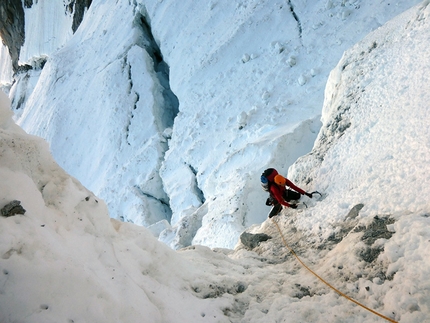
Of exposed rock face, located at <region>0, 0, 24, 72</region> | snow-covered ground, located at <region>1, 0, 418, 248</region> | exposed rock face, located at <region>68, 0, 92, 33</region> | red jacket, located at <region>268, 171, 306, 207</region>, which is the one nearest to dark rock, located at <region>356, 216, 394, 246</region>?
red jacket, located at <region>268, 171, 306, 207</region>

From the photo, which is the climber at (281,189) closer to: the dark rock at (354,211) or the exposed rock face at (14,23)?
the dark rock at (354,211)

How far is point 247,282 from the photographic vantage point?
3355 mm

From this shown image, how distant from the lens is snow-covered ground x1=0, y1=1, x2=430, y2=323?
7.31 feet

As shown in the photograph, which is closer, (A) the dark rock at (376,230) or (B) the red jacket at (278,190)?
(A) the dark rock at (376,230)

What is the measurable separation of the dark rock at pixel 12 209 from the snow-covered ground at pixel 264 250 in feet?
0.17

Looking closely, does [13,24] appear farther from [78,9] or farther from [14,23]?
[78,9]

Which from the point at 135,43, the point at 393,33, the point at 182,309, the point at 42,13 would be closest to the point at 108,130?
the point at 135,43

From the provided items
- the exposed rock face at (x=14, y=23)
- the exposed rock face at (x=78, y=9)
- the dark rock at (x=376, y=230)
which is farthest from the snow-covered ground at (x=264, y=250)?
the exposed rock face at (x=14, y=23)

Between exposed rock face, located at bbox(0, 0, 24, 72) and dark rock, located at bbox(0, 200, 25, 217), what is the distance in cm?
2847

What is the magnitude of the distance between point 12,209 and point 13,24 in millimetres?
30435

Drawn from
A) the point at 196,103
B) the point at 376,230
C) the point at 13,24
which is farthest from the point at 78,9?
the point at 376,230

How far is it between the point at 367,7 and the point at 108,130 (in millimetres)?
10265

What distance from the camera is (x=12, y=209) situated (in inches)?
92.5

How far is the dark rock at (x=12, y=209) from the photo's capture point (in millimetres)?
2314
